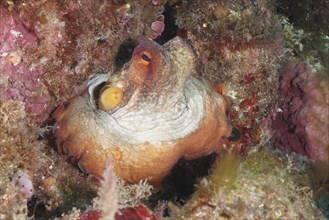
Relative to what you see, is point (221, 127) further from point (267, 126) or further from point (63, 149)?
point (63, 149)

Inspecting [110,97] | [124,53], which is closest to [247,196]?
[110,97]

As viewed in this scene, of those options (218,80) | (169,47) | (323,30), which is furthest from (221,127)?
(323,30)

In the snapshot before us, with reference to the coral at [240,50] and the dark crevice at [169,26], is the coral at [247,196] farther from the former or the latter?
the dark crevice at [169,26]

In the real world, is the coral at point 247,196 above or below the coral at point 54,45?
below

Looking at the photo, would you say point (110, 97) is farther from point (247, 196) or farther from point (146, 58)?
point (247, 196)

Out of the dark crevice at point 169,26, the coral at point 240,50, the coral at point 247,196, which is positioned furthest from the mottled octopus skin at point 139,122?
the dark crevice at point 169,26

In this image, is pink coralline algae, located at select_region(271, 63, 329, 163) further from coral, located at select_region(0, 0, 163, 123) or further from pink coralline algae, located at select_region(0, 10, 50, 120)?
pink coralline algae, located at select_region(0, 10, 50, 120)
